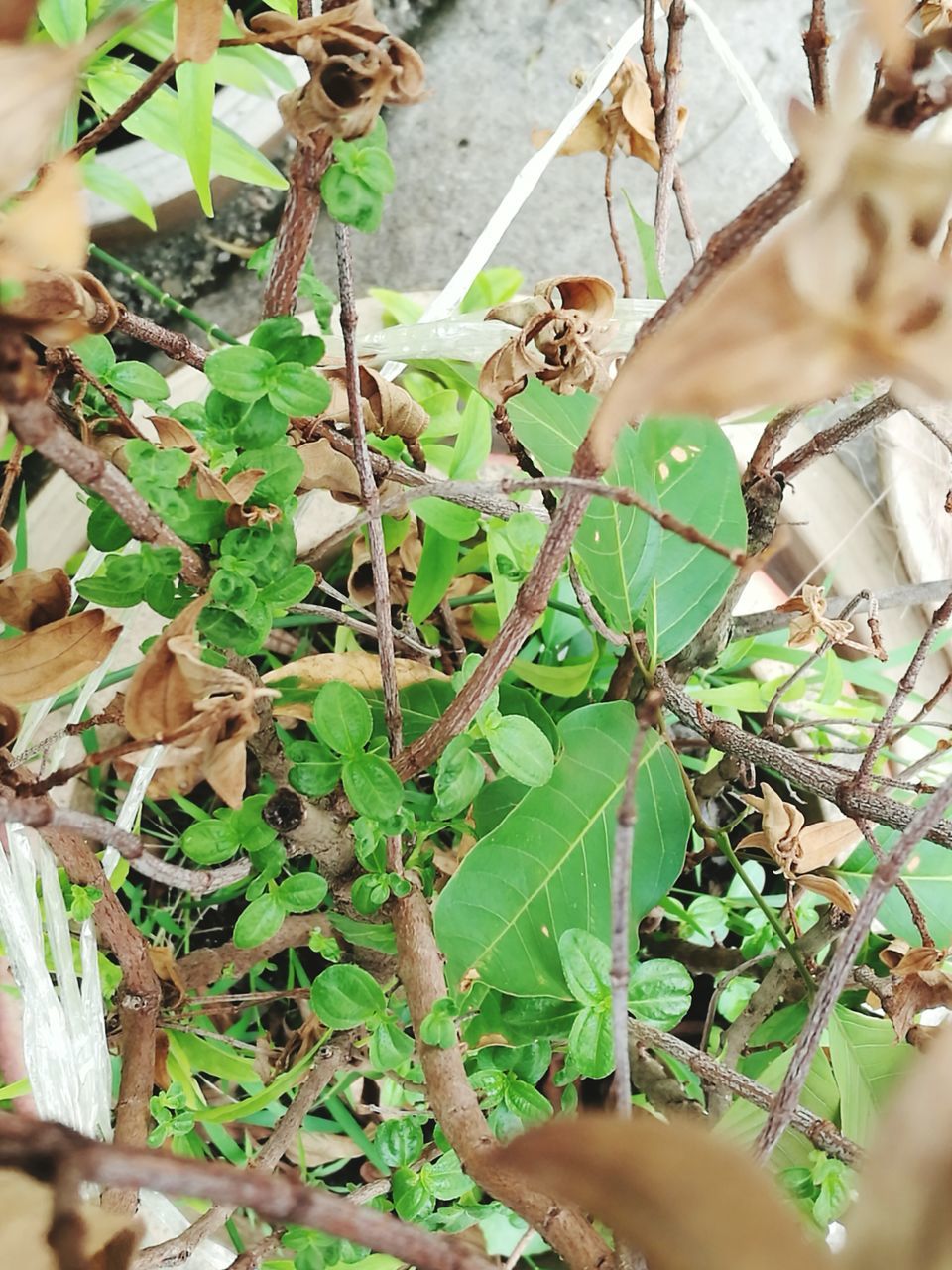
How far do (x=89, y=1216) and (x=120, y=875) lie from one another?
0.39 meters

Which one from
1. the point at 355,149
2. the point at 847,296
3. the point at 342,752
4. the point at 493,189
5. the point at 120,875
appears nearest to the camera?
the point at 847,296

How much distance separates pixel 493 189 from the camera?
3.76 ft

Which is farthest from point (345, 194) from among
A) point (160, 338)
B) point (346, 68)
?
point (160, 338)

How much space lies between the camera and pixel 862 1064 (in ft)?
1.40

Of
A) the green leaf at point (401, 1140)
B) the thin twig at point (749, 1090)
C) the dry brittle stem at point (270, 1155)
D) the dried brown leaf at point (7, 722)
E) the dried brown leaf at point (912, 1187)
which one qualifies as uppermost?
the dried brown leaf at point (912, 1187)

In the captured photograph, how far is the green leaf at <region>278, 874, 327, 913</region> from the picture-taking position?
0.37 m

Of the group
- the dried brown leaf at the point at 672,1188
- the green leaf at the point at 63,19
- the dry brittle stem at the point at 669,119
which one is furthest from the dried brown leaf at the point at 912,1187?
the green leaf at the point at 63,19

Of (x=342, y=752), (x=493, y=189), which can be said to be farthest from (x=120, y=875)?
(x=493, y=189)

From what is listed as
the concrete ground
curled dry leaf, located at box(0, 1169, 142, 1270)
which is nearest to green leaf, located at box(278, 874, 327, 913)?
curled dry leaf, located at box(0, 1169, 142, 1270)

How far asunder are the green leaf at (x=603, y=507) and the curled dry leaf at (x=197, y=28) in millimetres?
206

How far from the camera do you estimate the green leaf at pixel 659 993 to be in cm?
36

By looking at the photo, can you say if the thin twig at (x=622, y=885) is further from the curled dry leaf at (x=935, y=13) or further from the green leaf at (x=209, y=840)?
the curled dry leaf at (x=935, y=13)

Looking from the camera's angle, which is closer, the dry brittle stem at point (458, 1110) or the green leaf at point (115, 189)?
the dry brittle stem at point (458, 1110)

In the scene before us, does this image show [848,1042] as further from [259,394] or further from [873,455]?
[873,455]
